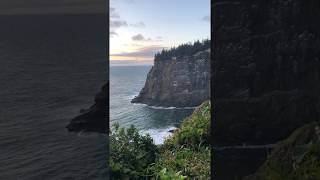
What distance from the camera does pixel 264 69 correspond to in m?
4.23

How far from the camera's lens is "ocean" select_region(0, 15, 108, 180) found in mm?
3947

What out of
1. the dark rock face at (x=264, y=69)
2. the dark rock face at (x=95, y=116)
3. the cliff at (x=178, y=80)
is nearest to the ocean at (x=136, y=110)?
the cliff at (x=178, y=80)

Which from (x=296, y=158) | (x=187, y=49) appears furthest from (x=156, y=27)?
(x=296, y=158)

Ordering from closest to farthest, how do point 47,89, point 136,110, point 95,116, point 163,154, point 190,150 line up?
point 47,89, point 95,116, point 136,110, point 163,154, point 190,150

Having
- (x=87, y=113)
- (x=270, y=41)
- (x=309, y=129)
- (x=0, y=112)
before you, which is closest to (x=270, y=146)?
(x=309, y=129)

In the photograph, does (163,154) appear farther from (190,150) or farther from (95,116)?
(95,116)

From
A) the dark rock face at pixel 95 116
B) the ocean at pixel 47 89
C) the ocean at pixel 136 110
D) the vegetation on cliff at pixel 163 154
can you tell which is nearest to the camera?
the ocean at pixel 47 89

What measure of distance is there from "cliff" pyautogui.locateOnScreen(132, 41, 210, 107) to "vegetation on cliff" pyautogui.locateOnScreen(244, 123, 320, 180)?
763 millimetres

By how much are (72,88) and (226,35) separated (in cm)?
130

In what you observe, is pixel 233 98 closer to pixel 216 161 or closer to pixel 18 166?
pixel 216 161

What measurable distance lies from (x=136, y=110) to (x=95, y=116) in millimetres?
447

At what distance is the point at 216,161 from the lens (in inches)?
170

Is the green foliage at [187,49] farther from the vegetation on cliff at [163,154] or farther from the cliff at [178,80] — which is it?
the vegetation on cliff at [163,154]

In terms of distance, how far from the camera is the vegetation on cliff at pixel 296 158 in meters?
4.00
